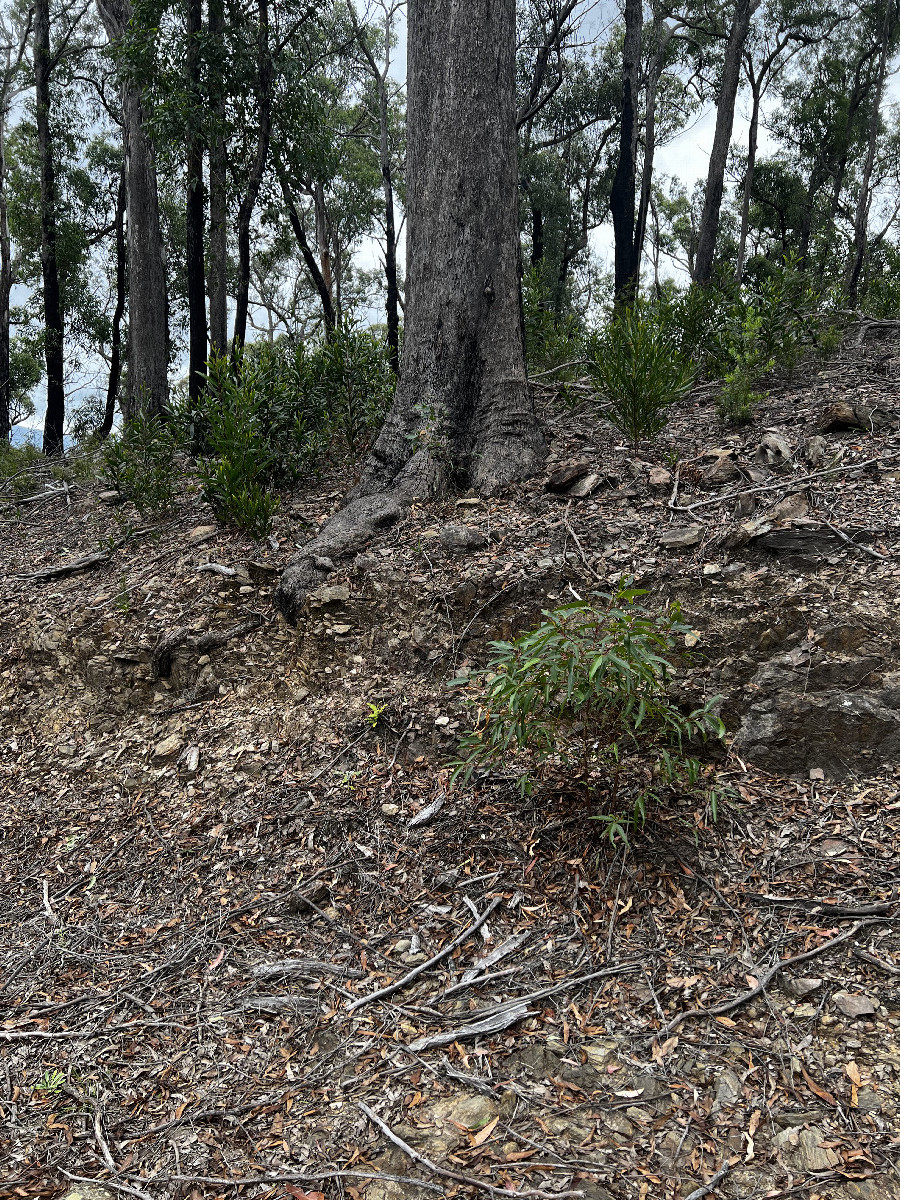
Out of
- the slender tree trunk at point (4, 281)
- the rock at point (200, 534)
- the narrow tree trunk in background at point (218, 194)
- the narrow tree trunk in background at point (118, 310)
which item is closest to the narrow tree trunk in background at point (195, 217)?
the narrow tree trunk in background at point (218, 194)

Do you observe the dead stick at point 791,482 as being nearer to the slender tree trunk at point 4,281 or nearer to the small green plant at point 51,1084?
the small green plant at point 51,1084

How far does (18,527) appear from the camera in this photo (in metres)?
6.66

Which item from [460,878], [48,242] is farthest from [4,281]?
[460,878]

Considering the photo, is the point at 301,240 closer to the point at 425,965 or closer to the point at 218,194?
the point at 218,194

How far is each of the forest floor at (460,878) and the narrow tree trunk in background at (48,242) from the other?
9.90 meters

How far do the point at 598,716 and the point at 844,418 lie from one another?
2409mm

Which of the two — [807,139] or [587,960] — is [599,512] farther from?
[807,139]

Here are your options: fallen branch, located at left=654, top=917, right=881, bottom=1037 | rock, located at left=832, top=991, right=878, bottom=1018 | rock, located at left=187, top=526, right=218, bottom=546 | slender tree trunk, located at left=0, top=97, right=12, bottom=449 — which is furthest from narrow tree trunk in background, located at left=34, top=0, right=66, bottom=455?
rock, located at left=832, top=991, right=878, bottom=1018

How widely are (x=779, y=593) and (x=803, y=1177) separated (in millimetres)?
2045

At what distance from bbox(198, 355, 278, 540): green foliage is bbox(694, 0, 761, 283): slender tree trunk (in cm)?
930

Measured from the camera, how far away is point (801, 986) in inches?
87.2

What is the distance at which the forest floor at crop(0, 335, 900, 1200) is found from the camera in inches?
79.4

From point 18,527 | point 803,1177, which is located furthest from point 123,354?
point 803,1177

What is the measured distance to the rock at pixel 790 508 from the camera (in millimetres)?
3416
